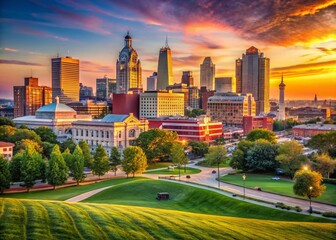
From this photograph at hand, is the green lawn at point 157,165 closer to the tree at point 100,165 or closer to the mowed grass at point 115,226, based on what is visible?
the tree at point 100,165

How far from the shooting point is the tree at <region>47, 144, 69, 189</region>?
63.5 m

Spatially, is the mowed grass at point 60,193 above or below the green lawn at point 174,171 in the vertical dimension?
above

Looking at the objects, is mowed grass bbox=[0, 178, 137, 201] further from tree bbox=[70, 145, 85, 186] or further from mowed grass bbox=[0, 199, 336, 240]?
mowed grass bbox=[0, 199, 336, 240]

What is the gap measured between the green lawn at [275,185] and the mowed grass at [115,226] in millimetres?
21342

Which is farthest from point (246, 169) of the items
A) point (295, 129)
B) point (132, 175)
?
point (295, 129)

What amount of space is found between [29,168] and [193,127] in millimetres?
72774

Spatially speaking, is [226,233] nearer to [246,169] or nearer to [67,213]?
[67,213]

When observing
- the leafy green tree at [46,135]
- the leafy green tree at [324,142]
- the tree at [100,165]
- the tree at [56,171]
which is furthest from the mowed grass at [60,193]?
the leafy green tree at [324,142]

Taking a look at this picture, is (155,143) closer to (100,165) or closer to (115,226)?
(100,165)

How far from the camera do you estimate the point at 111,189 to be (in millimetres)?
58719

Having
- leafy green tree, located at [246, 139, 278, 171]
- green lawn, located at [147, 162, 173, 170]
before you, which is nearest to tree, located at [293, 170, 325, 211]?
leafy green tree, located at [246, 139, 278, 171]

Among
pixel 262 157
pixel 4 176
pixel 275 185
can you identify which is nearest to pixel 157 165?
pixel 262 157

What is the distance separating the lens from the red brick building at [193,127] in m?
128

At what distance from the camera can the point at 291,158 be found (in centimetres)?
7194
